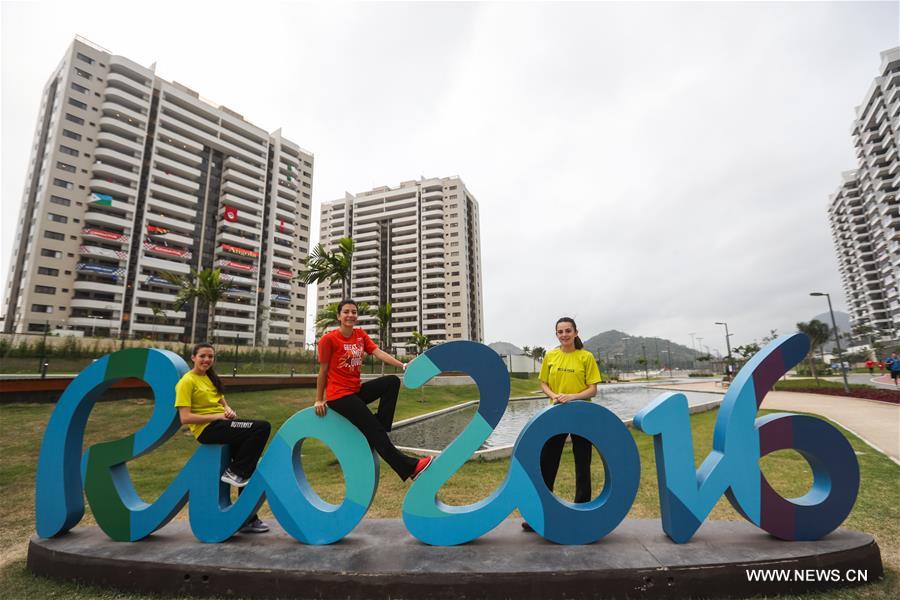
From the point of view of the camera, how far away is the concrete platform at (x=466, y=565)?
3035mm

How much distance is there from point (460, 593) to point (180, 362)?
141 inches

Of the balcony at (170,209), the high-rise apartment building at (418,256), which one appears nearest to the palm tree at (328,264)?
the balcony at (170,209)

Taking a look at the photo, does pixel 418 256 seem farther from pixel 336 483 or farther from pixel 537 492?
pixel 537 492

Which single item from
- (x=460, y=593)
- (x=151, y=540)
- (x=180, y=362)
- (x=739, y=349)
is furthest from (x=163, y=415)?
(x=739, y=349)

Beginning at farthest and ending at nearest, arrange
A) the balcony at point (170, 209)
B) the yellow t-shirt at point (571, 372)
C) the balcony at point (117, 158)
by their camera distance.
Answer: the balcony at point (170, 209) → the balcony at point (117, 158) → the yellow t-shirt at point (571, 372)

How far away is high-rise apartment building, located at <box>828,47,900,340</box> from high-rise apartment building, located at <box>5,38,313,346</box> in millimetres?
95233

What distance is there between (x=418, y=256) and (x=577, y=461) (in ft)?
249

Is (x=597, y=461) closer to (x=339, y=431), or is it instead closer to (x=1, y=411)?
(x=339, y=431)

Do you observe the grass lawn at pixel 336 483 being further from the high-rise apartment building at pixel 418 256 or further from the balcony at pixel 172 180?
the high-rise apartment building at pixel 418 256

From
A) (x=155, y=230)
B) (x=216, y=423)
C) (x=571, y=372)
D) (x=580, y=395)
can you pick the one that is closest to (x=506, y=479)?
(x=580, y=395)

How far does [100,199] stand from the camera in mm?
46000

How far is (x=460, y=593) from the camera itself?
304cm

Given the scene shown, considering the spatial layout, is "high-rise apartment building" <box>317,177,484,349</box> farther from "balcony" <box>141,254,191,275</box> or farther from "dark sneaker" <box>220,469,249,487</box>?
"dark sneaker" <box>220,469,249,487</box>

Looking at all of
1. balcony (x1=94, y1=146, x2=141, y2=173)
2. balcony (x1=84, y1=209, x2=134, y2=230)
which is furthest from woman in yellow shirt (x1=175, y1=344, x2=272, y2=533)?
balcony (x1=94, y1=146, x2=141, y2=173)
